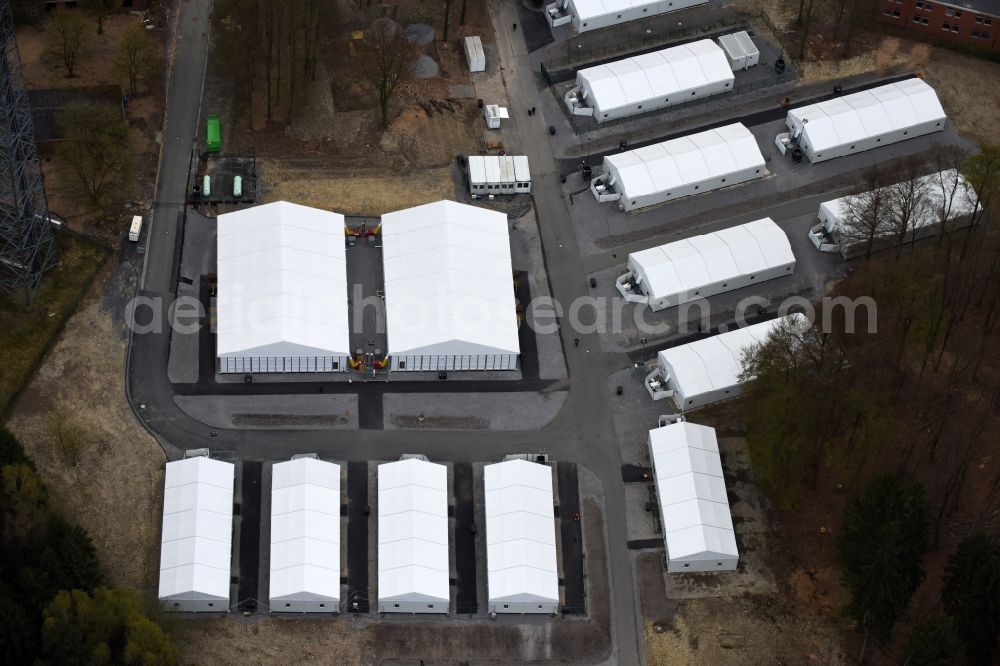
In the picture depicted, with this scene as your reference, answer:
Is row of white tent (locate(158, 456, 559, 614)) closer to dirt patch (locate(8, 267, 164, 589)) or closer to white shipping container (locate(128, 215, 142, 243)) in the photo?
dirt patch (locate(8, 267, 164, 589))

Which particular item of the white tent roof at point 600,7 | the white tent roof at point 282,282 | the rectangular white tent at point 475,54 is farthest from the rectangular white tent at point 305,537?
the white tent roof at point 600,7

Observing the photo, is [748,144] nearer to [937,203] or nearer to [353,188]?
[937,203]

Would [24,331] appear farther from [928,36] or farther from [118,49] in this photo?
[928,36]

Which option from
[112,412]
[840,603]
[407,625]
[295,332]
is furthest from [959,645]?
[112,412]

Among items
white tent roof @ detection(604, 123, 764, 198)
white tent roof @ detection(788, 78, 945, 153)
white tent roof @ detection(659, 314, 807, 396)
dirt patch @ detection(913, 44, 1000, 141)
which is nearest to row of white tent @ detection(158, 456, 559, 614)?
white tent roof @ detection(659, 314, 807, 396)

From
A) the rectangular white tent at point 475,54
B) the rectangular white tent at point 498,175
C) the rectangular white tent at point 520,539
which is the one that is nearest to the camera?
the rectangular white tent at point 520,539

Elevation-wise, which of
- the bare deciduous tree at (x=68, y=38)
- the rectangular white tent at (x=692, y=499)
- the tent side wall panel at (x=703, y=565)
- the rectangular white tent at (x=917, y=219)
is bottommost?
the tent side wall panel at (x=703, y=565)

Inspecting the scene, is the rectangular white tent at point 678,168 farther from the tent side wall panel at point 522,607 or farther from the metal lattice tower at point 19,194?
the metal lattice tower at point 19,194
